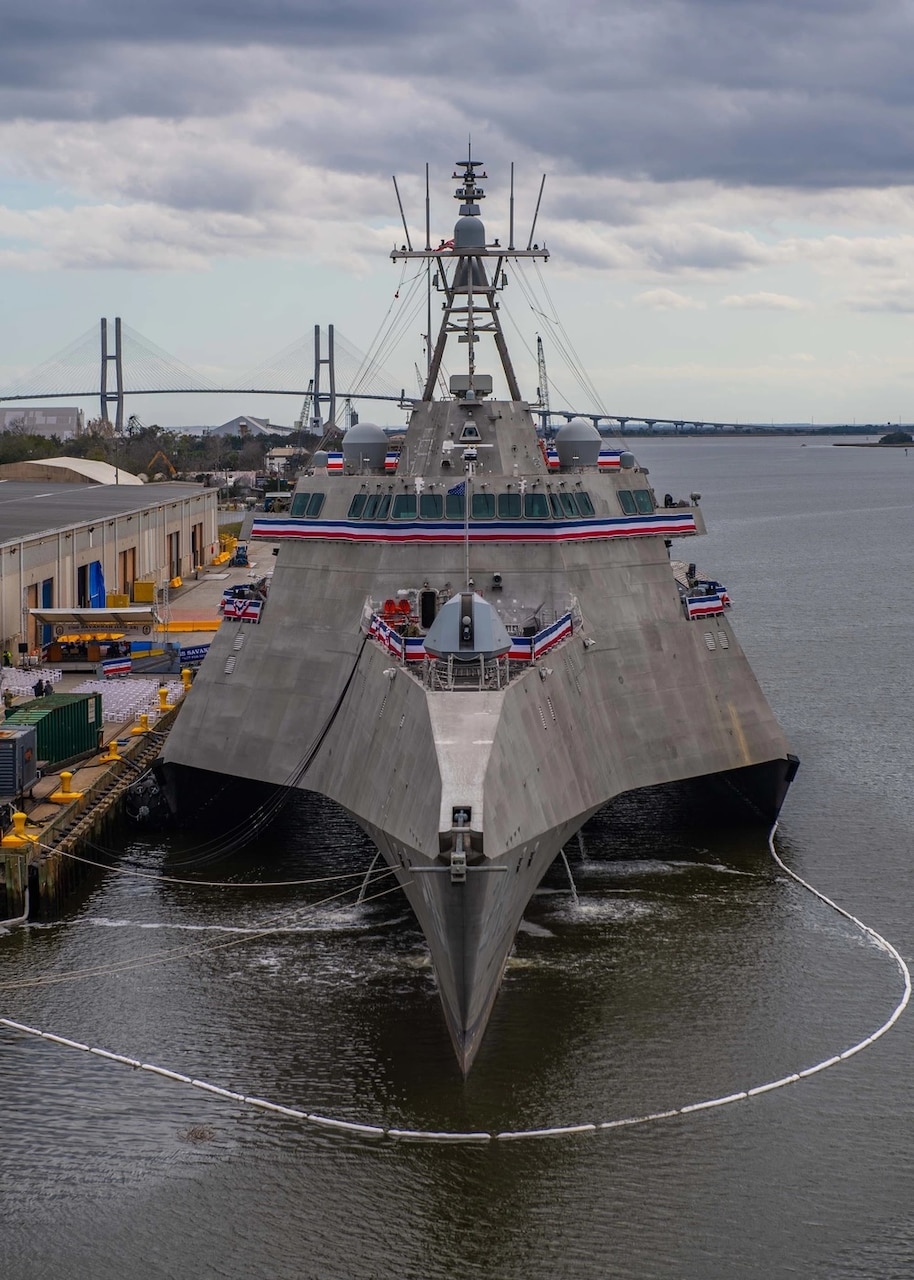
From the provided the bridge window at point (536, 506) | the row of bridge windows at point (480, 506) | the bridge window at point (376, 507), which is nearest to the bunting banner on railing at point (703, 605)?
the row of bridge windows at point (480, 506)

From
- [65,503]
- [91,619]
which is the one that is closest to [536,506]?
[91,619]

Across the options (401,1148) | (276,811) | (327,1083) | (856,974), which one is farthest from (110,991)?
(856,974)

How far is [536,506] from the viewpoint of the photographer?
104 ft

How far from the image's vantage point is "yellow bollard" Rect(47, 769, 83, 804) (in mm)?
33281

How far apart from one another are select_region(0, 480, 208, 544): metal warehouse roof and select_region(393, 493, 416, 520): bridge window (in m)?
24.9

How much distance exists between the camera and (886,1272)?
17719mm

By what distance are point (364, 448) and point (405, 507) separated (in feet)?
14.6

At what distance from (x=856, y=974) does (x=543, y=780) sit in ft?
21.2

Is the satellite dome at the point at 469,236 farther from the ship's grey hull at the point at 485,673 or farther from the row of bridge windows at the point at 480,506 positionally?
the row of bridge windows at the point at 480,506

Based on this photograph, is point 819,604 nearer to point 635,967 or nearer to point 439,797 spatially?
point 635,967

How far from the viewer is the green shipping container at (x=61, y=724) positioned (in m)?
36.1

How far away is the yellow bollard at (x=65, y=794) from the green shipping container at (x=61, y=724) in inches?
80.4

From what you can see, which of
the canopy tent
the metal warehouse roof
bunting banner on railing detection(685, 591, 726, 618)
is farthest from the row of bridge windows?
the metal warehouse roof

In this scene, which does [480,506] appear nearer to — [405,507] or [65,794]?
[405,507]
